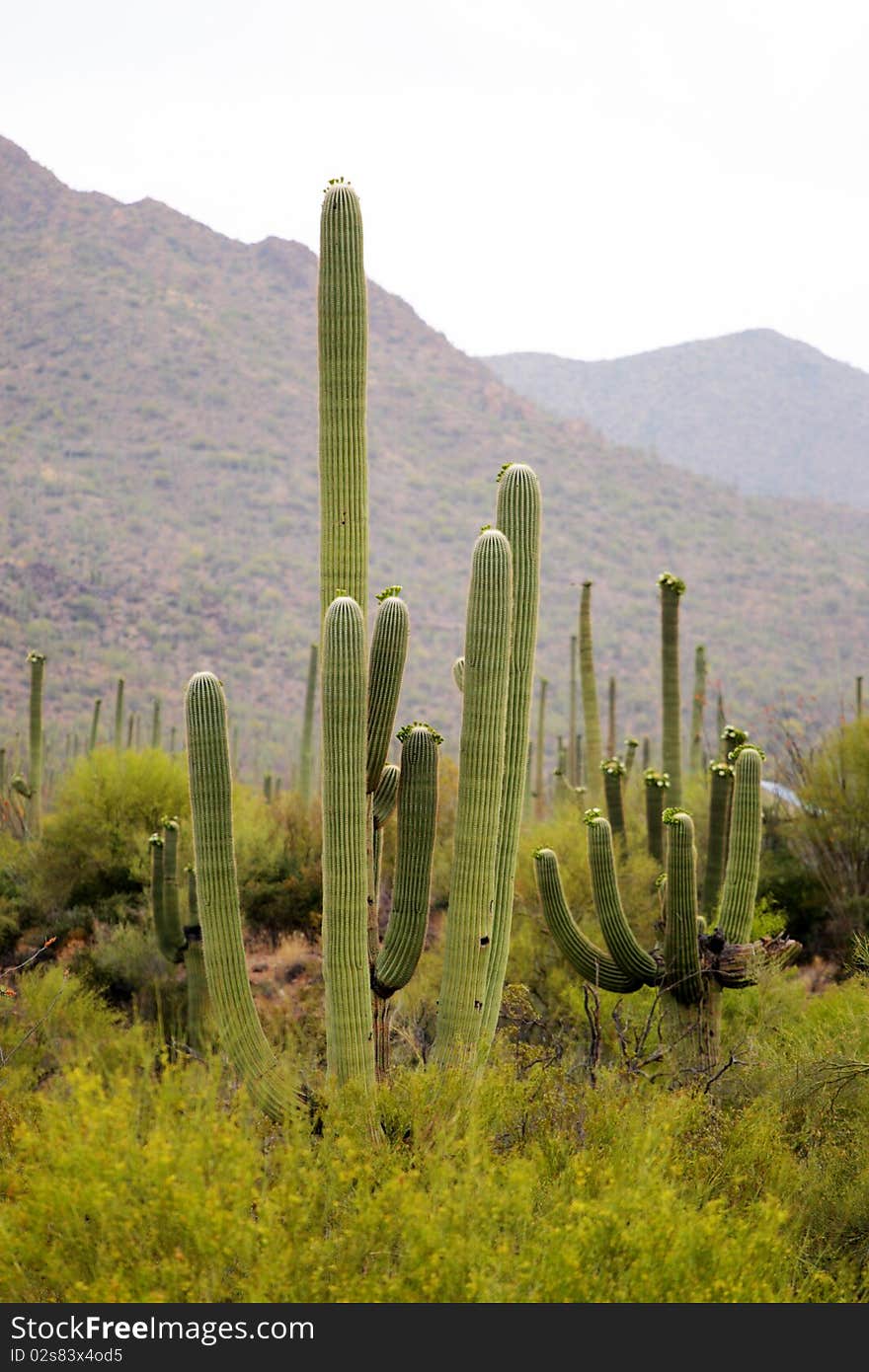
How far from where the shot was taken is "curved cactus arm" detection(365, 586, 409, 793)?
8.02 meters

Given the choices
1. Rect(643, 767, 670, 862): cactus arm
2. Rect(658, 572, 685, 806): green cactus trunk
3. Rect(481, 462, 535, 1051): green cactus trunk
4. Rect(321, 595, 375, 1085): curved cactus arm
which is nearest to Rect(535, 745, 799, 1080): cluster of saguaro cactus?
Rect(481, 462, 535, 1051): green cactus trunk

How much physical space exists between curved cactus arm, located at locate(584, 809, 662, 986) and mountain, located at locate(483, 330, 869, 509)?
498 ft

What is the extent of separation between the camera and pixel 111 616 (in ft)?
234

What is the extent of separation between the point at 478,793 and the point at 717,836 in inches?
244

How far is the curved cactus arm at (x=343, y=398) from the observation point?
316 inches

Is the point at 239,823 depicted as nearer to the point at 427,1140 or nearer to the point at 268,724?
the point at 427,1140

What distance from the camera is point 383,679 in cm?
802

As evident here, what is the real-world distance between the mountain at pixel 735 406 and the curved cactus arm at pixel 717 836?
148 metres

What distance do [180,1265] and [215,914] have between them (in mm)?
2682

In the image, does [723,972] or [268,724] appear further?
[268,724]

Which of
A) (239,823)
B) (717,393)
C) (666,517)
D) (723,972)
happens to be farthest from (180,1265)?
(717,393)

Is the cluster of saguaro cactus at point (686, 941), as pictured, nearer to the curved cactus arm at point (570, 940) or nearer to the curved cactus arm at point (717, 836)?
the curved cactus arm at point (570, 940)

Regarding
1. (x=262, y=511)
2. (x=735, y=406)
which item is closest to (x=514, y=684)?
(x=262, y=511)

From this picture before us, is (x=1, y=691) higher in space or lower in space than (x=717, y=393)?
lower
